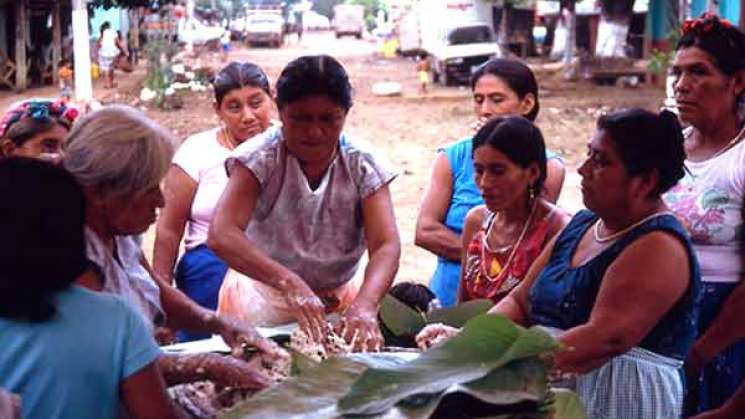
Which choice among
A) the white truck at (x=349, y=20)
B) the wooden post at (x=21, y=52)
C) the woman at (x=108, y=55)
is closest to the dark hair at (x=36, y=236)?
the woman at (x=108, y=55)

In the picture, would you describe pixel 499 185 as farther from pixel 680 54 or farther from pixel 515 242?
pixel 680 54

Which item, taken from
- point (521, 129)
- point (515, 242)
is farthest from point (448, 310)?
point (521, 129)

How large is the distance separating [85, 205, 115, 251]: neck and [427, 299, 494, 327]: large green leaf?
0.83 meters

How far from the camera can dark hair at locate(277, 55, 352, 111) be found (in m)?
2.77

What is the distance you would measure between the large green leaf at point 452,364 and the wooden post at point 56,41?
52.8ft

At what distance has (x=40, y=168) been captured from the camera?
1.78m

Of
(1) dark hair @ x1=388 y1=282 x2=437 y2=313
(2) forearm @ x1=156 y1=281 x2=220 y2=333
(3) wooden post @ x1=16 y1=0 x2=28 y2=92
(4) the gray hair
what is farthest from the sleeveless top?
(3) wooden post @ x1=16 y1=0 x2=28 y2=92

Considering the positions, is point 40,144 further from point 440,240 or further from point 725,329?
point 725,329

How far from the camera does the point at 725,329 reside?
2971 millimetres

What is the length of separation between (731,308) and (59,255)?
1.95 m

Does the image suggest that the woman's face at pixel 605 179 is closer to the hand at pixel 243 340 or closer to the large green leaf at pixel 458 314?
the large green leaf at pixel 458 314

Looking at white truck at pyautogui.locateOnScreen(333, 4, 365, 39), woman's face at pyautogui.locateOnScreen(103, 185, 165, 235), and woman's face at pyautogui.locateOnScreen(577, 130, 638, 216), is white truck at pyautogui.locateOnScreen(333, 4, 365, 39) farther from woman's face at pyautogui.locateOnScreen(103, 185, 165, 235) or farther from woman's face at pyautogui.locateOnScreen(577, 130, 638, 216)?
woman's face at pyautogui.locateOnScreen(103, 185, 165, 235)

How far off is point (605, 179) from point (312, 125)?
80 cm

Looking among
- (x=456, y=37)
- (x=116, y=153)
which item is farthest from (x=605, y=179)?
(x=456, y=37)
